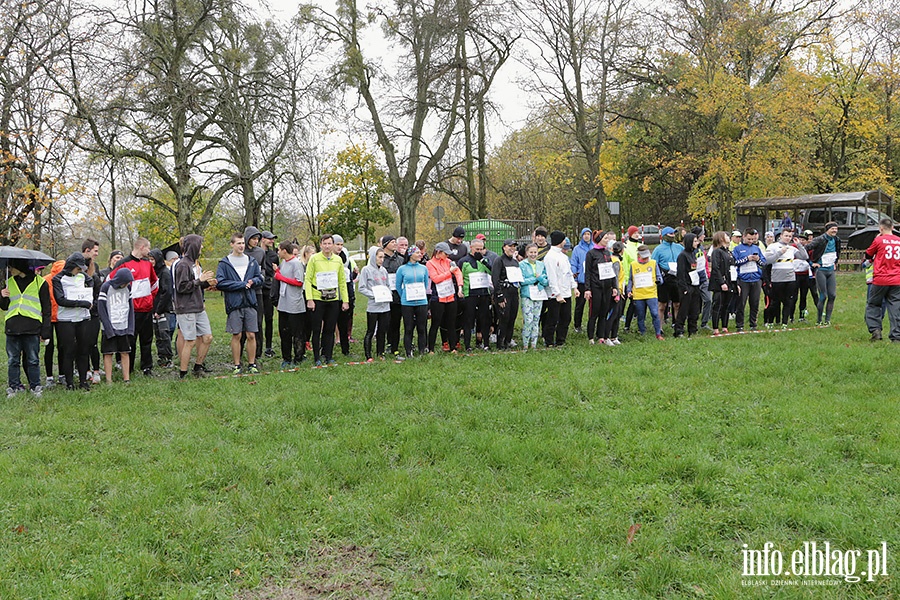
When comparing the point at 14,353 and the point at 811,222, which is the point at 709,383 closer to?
the point at 14,353

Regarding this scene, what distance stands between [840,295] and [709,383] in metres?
11.3

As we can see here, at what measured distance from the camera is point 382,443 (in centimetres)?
576

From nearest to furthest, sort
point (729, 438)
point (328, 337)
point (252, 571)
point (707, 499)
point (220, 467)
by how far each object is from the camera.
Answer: point (252, 571)
point (707, 499)
point (220, 467)
point (729, 438)
point (328, 337)

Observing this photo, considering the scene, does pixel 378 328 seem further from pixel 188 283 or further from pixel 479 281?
pixel 188 283

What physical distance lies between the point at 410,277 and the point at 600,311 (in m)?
3.34

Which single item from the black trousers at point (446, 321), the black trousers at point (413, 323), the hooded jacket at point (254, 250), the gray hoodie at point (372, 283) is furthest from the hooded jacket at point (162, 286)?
the black trousers at point (446, 321)

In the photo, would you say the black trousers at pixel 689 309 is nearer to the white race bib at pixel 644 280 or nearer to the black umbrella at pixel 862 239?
the white race bib at pixel 644 280

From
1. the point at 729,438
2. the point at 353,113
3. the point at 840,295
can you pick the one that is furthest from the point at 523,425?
the point at 353,113

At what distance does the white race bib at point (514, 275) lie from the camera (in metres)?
10.1

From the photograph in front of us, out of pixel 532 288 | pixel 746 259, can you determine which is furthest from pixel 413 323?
pixel 746 259

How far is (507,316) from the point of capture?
10.5 metres

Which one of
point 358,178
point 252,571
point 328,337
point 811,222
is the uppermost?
point 358,178

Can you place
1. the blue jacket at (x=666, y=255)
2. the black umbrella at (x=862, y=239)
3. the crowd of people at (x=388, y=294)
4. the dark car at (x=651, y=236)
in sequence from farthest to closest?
1. the dark car at (x=651, y=236)
2. the black umbrella at (x=862, y=239)
3. the blue jacket at (x=666, y=255)
4. the crowd of people at (x=388, y=294)

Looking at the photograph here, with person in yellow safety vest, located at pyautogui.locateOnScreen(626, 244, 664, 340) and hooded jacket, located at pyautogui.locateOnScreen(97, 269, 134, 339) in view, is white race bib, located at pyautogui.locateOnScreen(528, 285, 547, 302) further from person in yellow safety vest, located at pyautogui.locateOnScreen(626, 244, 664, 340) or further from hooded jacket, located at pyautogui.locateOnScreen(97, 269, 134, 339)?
hooded jacket, located at pyautogui.locateOnScreen(97, 269, 134, 339)
